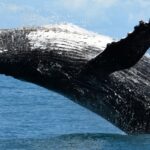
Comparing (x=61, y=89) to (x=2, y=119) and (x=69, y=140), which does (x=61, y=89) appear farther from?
(x=2, y=119)

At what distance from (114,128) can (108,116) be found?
0.90 m

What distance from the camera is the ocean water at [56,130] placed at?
14741 mm

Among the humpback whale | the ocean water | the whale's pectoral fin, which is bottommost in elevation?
the ocean water

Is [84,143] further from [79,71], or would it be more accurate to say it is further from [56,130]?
[56,130]

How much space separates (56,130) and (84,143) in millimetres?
2607

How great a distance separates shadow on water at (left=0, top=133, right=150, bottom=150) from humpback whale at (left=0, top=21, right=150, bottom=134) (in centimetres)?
59

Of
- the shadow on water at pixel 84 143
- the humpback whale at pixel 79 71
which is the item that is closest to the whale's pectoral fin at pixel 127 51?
the humpback whale at pixel 79 71

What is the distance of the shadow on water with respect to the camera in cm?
1443

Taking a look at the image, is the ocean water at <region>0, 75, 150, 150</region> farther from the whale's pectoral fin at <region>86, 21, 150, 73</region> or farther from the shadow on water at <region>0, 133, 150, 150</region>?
the whale's pectoral fin at <region>86, 21, 150, 73</region>

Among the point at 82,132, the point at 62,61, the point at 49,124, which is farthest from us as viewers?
the point at 49,124

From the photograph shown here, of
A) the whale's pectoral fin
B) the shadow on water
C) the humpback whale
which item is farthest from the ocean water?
the whale's pectoral fin

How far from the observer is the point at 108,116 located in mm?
16094

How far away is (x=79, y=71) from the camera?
613 inches

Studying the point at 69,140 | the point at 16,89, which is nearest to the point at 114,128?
the point at 69,140
